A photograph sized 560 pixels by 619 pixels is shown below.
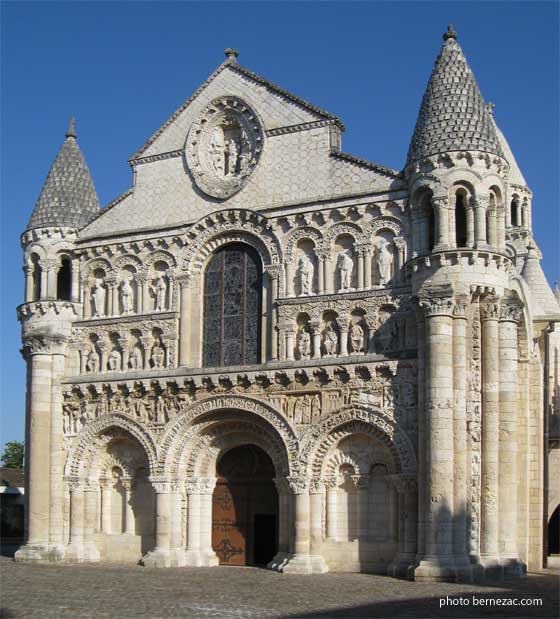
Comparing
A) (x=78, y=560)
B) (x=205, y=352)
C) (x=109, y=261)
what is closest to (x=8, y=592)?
(x=78, y=560)

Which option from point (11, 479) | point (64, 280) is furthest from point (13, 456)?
point (64, 280)

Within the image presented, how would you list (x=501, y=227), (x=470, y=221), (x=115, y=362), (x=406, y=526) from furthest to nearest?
(x=115, y=362)
(x=501, y=227)
(x=470, y=221)
(x=406, y=526)

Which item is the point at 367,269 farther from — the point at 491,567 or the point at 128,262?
the point at 491,567

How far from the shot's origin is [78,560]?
→ 31.8 m

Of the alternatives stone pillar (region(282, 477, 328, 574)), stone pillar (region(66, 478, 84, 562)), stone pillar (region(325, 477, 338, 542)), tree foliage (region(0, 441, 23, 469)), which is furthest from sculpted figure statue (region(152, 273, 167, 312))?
tree foliage (region(0, 441, 23, 469))

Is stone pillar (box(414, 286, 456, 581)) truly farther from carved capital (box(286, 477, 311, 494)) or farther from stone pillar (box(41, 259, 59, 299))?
stone pillar (box(41, 259, 59, 299))

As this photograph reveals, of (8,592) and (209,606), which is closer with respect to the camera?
(209,606)

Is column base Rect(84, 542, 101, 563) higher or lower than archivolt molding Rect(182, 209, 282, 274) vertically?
lower

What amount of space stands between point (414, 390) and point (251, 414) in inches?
189

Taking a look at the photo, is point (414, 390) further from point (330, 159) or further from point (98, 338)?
point (98, 338)

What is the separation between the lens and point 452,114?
28.6 meters

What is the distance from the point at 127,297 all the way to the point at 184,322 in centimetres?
236

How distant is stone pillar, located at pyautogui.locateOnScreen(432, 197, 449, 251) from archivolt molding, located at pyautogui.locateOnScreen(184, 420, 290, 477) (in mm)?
7124

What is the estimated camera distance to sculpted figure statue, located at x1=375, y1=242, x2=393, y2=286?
1158 inches
